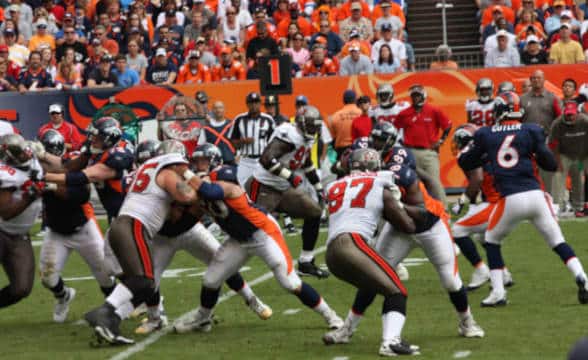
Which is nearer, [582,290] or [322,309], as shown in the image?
[322,309]

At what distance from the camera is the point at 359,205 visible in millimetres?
7766

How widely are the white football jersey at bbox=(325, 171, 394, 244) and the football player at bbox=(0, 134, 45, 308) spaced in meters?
2.32

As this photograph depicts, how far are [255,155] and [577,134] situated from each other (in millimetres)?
4173

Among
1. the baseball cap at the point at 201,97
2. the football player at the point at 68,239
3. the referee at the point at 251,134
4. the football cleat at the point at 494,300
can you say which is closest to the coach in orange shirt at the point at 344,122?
the baseball cap at the point at 201,97

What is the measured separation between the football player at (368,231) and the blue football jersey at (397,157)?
0.76 meters

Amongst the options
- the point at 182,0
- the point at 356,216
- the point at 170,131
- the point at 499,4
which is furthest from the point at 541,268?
the point at 182,0

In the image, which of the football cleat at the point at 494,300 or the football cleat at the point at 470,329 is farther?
the football cleat at the point at 494,300

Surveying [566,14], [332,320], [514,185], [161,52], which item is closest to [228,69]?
[161,52]

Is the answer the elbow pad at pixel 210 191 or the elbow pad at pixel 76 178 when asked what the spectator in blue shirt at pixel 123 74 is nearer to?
the elbow pad at pixel 76 178

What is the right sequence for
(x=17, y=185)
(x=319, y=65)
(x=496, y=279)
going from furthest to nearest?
(x=319, y=65) → (x=496, y=279) → (x=17, y=185)

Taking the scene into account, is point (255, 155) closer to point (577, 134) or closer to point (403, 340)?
point (577, 134)

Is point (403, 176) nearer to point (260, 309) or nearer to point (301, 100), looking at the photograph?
point (260, 309)

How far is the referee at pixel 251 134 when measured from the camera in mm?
13227

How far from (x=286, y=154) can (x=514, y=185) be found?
270cm
